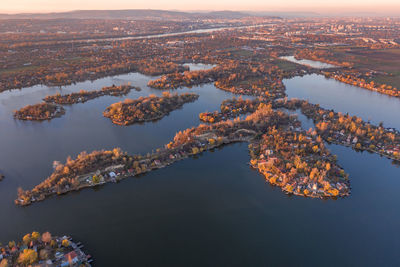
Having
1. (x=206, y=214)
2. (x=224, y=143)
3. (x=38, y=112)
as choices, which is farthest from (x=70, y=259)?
(x=38, y=112)

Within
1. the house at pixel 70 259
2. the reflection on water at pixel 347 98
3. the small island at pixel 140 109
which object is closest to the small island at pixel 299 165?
the reflection on water at pixel 347 98

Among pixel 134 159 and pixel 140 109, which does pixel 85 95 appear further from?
pixel 134 159

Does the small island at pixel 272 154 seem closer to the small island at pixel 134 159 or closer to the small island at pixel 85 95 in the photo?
the small island at pixel 134 159

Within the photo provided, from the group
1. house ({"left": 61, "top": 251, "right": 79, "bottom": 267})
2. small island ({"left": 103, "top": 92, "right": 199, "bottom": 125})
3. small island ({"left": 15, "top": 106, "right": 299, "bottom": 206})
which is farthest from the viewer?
small island ({"left": 103, "top": 92, "right": 199, "bottom": 125})

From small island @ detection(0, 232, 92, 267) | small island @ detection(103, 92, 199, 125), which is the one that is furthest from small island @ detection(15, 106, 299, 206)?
small island @ detection(103, 92, 199, 125)

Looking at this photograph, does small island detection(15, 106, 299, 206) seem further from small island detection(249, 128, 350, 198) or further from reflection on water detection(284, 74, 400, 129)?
reflection on water detection(284, 74, 400, 129)
